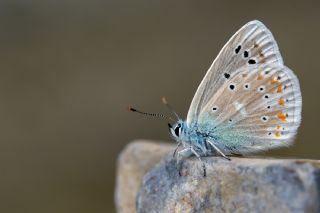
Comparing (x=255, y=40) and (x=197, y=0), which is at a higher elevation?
(x=255, y=40)

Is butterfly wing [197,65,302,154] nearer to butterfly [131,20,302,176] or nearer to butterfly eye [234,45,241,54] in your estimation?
butterfly [131,20,302,176]

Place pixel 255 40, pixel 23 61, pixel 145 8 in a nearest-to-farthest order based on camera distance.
A: pixel 255 40 → pixel 23 61 → pixel 145 8

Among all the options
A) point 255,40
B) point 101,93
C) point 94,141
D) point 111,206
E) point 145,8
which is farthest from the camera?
point 145,8

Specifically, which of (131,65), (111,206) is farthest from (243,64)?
(131,65)

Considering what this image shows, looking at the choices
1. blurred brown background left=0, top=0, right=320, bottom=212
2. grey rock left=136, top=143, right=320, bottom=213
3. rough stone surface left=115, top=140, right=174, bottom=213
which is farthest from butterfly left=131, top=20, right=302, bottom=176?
blurred brown background left=0, top=0, right=320, bottom=212

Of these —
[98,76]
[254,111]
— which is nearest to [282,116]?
[254,111]

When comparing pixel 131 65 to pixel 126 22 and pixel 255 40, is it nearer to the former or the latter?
pixel 126 22

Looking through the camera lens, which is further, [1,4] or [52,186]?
[1,4]
